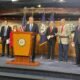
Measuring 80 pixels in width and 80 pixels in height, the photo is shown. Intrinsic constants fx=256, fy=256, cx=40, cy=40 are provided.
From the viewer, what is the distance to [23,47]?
7.24 metres

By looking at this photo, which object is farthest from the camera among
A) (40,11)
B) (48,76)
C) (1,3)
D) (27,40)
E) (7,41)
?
(1,3)

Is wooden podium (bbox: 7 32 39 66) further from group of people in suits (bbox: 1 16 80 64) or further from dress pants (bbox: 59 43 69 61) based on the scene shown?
dress pants (bbox: 59 43 69 61)

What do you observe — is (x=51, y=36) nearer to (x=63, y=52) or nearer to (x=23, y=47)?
(x=63, y=52)

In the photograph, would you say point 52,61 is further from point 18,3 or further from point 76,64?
point 18,3

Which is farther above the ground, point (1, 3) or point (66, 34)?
point (1, 3)

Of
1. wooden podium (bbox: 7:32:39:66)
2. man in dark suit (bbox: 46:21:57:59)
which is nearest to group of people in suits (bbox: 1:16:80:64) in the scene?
man in dark suit (bbox: 46:21:57:59)

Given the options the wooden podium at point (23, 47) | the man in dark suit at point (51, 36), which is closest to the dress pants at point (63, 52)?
the man in dark suit at point (51, 36)

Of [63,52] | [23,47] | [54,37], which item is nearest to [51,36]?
[54,37]

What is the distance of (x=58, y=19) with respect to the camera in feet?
30.5

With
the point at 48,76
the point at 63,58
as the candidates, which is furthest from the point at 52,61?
the point at 48,76

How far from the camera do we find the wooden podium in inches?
281

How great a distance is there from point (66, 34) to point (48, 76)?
72.1 inches

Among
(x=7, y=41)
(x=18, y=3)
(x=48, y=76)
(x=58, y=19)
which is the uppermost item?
(x=18, y=3)

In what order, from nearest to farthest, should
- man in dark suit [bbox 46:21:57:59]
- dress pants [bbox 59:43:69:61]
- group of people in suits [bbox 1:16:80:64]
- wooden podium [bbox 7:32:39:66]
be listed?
wooden podium [bbox 7:32:39:66]
group of people in suits [bbox 1:16:80:64]
dress pants [bbox 59:43:69:61]
man in dark suit [bbox 46:21:57:59]
